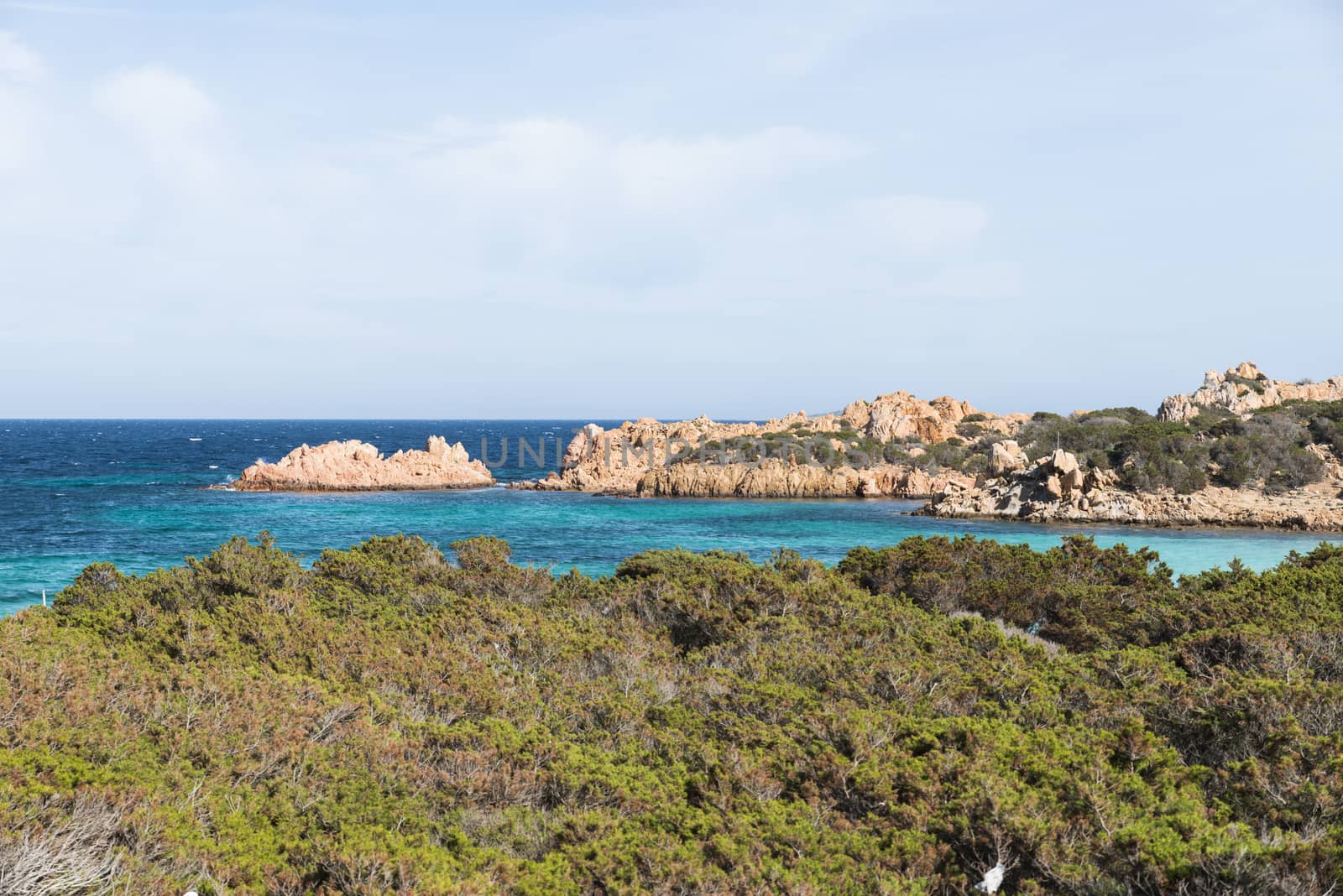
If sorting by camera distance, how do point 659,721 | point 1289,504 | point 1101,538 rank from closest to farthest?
point 659,721, point 1101,538, point 1289,504

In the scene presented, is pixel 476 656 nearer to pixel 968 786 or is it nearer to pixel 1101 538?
pixel 968 786

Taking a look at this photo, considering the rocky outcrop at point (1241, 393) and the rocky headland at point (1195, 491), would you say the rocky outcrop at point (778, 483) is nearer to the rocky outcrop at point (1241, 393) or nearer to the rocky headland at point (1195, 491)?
the rocky headland at point (1195, 491)

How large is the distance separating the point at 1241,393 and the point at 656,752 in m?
76.2

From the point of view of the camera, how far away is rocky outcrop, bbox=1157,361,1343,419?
66.8 metres

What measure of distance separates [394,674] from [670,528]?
3367 centimetres

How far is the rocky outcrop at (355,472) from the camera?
2357 inches

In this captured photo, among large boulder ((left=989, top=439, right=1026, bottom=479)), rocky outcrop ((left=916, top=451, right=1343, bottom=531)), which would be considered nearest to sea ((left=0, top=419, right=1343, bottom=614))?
rocky outcrop ((left=916, top=451, right=1343, bottom=531))

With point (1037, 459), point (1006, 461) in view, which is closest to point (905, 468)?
point (1037, 459)

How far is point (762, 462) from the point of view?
2463 inches

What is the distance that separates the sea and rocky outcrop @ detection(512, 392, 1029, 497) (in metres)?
2.31

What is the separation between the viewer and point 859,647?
12797 millimetres

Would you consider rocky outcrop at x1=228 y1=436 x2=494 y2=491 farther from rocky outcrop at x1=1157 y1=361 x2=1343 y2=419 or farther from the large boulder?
rocky outcrop at x1=1157 y1=361 x2=1343 y2=419

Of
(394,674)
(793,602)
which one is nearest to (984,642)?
(793,602)

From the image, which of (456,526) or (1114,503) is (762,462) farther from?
(456,526)
